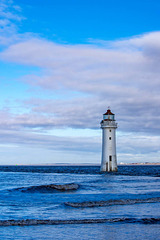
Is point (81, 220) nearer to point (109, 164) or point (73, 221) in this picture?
point (73, 221)

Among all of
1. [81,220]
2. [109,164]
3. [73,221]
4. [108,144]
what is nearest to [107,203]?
[81,220]

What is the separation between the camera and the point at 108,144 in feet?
169

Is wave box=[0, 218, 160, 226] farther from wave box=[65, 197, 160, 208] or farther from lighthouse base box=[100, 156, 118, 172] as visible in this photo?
lighthouse base box=[100, 156, 118, 172]

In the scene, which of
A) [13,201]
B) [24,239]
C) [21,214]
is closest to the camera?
[24,239]

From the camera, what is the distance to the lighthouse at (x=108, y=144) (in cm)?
5174

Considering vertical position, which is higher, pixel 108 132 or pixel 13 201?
pixel 108 132

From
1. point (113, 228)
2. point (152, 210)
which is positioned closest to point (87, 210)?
point (152, 210)

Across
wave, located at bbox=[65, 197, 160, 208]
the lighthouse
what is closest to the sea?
wave, located at bbox=[65, 197, 160, 208]

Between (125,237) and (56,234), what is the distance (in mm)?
2613

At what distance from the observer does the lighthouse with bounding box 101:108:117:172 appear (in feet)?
170

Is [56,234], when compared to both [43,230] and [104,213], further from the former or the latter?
[104,213]

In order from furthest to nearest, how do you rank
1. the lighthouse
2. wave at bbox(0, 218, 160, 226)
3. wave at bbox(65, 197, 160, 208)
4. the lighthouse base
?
the lighthouse base, the lighthouse, wave at bbox(65, 197, 160, 208), wave at bbox(0, 218, 160, 226)

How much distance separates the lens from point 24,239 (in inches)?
482

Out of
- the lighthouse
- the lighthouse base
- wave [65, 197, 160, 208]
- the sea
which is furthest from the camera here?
the lighthouse base
